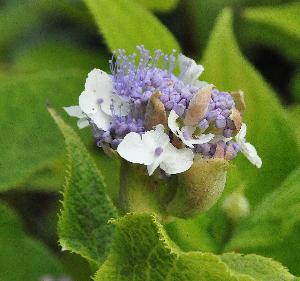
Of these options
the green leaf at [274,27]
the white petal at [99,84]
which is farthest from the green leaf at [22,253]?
the green leaf at [274,27]

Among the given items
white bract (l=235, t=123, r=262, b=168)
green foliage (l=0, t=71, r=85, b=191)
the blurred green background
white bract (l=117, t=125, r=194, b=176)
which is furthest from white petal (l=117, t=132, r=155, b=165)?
green foliage (l=0, t=71, r=85, b=191)

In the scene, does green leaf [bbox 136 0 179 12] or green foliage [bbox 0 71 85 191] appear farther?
green leaf [bbox 136 0 179 12]

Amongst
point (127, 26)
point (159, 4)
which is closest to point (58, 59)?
point (159, 4)

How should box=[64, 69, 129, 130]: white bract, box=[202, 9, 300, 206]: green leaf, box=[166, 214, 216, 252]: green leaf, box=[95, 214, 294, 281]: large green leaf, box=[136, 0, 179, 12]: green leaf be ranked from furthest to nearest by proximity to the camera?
box=[136, 0, 179, 12]: green leaf → box=[202, 9, 300, 206]: green leaf → box=[166, 214, 216, 252]: green leaf → box=[64, 69, 129, 130]: white bract → box=[95, 214, 294, 281]: large green leaf

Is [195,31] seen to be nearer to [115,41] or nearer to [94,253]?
[115,41]

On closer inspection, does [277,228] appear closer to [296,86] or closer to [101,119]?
[101,119]

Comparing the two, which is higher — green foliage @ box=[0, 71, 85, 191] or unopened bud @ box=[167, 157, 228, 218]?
unopened bud @ box=[167, 157, 228, 218]

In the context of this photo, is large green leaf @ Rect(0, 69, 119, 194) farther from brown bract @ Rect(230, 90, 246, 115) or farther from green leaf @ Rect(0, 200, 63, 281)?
brown bract @ Rect(230, 90, 246, 115)
